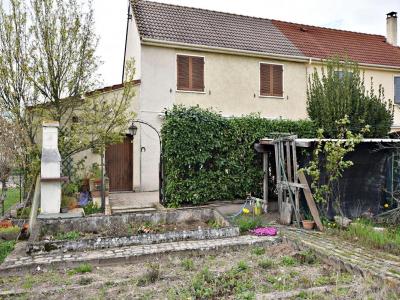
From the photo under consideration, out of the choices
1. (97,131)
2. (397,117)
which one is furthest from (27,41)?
(397,117)

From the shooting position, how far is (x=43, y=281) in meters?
5.14

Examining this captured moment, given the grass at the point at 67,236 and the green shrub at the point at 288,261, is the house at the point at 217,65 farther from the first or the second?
the green shrub at the point at 288,261

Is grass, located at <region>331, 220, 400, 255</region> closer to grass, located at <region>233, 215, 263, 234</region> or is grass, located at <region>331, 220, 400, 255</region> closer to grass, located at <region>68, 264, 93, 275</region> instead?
grass, located at <region>233, 215, 263, 234</region>

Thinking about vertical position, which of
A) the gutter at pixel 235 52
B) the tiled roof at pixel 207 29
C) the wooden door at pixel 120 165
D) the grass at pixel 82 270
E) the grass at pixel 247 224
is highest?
the tiled roof at pixel 207 29

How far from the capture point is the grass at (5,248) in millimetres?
6461

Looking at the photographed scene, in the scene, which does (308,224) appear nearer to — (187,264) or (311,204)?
(311,204)

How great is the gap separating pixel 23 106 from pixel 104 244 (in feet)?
21.6

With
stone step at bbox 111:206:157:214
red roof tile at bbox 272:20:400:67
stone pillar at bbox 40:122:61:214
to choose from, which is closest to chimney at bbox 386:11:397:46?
red roof tile at bbox 272:20:400:67

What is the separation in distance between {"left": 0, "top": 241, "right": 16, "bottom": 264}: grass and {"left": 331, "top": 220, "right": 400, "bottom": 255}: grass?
7017 millimetres

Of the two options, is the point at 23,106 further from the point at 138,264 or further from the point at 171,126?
the point at 138,264

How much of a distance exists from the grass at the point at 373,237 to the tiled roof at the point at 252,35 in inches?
364

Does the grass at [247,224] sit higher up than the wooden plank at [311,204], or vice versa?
the wooden plank at [311,204]

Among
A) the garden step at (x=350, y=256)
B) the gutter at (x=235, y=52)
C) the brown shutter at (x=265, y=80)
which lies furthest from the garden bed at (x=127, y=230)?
the brown shutter at (x=265, y=80)

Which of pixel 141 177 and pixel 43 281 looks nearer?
pixel 43 281
